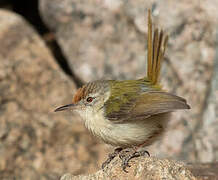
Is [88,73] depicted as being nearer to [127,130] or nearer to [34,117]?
[34,117]

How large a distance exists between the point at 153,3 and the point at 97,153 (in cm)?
233

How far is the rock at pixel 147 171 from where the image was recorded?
351 centimetres

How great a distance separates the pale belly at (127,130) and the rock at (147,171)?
36cm

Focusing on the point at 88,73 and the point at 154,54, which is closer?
the point at 154,54

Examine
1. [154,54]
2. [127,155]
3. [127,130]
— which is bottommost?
[127,155]

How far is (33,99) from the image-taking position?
6293 mm

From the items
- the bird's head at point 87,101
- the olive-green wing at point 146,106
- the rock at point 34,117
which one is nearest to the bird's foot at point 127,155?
the olive-green wing at point 146,106

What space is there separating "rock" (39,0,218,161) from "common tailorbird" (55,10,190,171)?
140 cm

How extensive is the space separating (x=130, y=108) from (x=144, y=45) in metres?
2.18

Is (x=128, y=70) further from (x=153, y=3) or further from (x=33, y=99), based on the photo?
(x=33, y=99)

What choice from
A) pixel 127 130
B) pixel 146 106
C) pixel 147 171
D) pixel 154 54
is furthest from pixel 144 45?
pixel 147 171

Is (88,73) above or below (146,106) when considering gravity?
below

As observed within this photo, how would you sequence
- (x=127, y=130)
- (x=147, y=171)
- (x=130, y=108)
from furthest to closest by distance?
(x=130, y=108), (x=127, y=130), (x=147, y=171)

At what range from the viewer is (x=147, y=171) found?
3.58 metres
